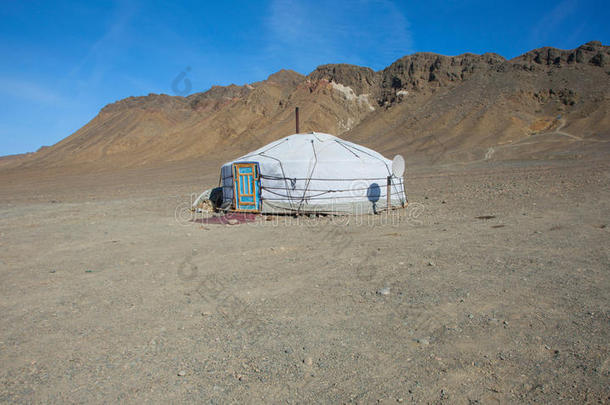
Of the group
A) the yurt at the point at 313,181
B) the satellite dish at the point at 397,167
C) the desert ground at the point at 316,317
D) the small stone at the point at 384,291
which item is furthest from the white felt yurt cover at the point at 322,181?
the small stone at the point at 384,291

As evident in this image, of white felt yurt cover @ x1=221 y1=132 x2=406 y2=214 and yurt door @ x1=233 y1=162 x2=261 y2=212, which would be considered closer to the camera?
white felt yurt cover @ x1=221 y1=132 x2=406 y2=214

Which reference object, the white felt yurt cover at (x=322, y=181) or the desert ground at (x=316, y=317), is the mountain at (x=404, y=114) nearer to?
the white felt yurt cover at (x=322, y=181)

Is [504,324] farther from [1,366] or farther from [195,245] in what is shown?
[195,245]

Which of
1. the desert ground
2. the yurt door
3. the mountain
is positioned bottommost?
the desert ground

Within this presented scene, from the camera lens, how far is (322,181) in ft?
34.2

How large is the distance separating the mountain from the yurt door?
2322cm

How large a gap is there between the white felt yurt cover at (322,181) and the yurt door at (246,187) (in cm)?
17

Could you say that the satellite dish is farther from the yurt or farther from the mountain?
the mountain

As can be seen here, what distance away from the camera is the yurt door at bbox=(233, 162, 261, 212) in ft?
35.9

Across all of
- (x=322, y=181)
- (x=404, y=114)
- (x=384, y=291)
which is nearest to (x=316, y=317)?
(x=384, y=291)

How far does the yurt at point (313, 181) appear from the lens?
10.5 meters

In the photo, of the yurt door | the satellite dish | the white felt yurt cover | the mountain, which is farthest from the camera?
the mountain

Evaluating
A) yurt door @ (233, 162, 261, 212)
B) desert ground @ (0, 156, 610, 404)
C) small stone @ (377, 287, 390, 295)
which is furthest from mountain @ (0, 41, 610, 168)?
small stone @ (377, 287, 390, 295)

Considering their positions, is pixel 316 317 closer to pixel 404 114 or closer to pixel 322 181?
pixel 322 181
